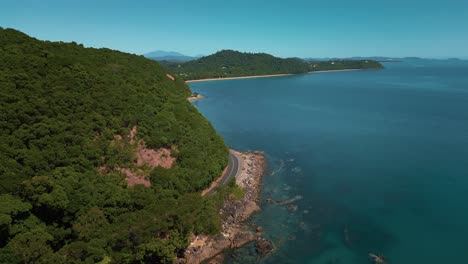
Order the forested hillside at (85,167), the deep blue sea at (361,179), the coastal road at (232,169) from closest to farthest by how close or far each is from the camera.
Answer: the forested hillside at (85,167)
the deep blue sea at (361,179)
the coastal road at (232,169)

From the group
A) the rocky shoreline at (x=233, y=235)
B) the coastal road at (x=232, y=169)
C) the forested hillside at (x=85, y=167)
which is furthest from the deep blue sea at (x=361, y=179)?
A: the forested hillside at (x=85, y=167)

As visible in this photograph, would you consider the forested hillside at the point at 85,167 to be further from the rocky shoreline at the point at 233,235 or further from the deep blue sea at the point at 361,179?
the deep blue sea at the point at 361,179

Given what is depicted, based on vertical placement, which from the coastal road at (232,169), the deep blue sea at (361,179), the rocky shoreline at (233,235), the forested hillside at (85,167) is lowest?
the deep blue sea at (361,179)

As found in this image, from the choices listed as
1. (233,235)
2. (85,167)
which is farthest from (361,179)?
(85,167)

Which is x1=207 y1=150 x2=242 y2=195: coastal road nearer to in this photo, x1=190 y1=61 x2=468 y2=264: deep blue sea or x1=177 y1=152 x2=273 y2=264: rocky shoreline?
x1=177 y1=152 x2=273 y2=264: rocky shoreline

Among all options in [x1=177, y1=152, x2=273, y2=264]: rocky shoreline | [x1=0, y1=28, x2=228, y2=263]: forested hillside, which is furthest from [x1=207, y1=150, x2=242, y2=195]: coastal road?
A: [x1=0, y1=28, x2=228, y2=263]: forested hillside

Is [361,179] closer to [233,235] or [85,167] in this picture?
[233,235]

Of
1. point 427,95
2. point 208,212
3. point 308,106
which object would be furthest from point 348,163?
point 427,95
